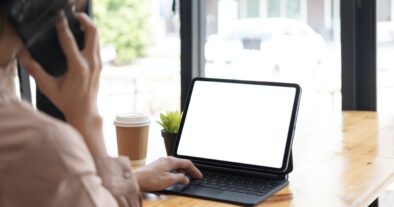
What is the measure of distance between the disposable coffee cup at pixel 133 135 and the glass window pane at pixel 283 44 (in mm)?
1121

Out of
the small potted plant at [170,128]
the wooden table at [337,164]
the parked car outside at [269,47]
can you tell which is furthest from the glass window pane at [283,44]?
the small potted plant at [170,128]

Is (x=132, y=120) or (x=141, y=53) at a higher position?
(x=141, y=53)

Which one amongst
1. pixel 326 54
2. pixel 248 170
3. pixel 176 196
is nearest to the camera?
pixel 176 196

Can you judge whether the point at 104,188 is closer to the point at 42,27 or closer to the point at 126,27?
the point at 42,27

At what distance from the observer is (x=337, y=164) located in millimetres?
1821

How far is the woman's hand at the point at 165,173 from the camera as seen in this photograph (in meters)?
1.57

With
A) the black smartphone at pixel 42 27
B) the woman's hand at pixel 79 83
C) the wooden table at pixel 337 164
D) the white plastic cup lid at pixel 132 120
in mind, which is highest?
the black smartphone at pixel 42 27

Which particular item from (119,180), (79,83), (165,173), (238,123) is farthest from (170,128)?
(79,83)

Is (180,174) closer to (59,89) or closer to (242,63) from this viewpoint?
(59,89)

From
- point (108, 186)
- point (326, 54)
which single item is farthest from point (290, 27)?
point (108, 186)

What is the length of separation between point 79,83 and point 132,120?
103 cm

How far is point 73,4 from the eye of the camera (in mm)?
843

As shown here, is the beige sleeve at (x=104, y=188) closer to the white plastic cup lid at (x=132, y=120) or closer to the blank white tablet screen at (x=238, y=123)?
the blank white tablet screen at (x=238, y=123)

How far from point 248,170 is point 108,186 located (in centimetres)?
72
